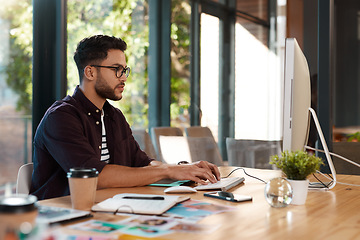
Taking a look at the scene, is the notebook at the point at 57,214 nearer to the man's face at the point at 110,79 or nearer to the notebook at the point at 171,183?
the notebook at the point at 171,183

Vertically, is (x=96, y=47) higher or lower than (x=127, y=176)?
higher

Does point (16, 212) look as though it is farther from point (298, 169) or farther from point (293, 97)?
point (293, 97)

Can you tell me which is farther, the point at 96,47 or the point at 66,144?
the point at 96,47

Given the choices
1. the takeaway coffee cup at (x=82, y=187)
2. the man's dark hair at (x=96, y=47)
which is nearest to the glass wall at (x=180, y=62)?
the man's dark hair at (x=96, y=47)

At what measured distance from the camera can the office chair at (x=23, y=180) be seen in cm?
207

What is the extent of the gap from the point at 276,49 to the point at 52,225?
4.43 m

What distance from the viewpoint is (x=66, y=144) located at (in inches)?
79.0

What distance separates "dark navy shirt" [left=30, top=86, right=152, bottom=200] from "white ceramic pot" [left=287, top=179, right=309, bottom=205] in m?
0.77

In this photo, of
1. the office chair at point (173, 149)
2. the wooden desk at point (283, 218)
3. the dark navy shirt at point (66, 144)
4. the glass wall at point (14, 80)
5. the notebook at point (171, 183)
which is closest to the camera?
the wooden desk at point (283, 218)

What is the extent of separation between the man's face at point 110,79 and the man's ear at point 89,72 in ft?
0.09

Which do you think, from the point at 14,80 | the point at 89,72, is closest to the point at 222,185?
the point at 89,72

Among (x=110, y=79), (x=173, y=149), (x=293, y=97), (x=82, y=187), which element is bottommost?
(x=173, y=149)

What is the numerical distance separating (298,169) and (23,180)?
45.6 inches

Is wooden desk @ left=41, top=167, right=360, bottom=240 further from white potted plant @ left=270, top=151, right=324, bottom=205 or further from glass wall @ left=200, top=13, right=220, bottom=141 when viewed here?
glass wall @ left=200, top=13, right=220, bottom=141
